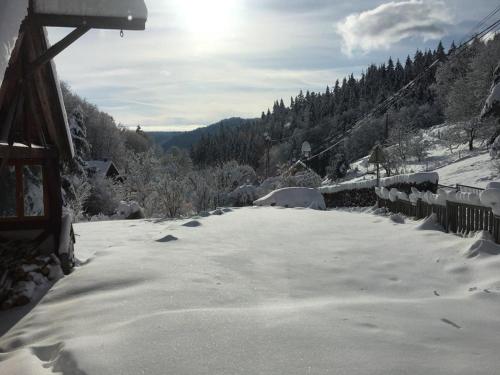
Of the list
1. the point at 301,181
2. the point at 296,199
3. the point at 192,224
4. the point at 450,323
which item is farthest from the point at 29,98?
the point at 301,181

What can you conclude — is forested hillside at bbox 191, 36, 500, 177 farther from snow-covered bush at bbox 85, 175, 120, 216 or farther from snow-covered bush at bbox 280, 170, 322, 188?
snow-covered bush at bbox 85, 175, 120, 216

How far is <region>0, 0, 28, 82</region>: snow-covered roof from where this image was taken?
3.13 meters

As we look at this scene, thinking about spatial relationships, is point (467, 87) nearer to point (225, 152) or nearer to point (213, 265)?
point (213, 265)

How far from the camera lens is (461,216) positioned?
25.3 feet

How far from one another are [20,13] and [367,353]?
3.86 m

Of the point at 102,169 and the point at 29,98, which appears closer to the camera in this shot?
the point at 29,98

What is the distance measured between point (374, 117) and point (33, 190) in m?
82.2

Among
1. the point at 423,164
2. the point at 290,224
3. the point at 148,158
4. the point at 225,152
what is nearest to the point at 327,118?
the point at 225,152

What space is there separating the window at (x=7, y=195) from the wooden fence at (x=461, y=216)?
7907 mm

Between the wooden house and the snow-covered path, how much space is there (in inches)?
45.5

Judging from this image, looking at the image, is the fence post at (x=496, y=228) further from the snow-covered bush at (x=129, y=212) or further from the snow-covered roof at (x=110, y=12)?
the snow-covered bush at (x=129, y=212)

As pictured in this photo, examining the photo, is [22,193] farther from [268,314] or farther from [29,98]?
[268,314]

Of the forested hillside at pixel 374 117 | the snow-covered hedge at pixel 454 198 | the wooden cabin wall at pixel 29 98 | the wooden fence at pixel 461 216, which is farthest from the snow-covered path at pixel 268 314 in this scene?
the forested hillside at pixel 374 117

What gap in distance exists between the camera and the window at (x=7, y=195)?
728 cm
